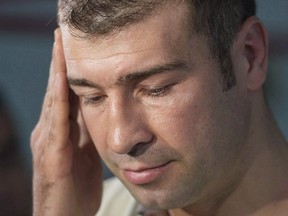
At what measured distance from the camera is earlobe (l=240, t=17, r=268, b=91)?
4.08 feet

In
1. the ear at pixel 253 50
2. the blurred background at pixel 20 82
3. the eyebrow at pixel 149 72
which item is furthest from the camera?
the blurred background at pixel 20 82

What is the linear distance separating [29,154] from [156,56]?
3.47 feet

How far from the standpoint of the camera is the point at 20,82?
6.70 ft

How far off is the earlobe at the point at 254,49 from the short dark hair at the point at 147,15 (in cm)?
2

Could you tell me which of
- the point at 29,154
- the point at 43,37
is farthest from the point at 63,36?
the point at 29,154

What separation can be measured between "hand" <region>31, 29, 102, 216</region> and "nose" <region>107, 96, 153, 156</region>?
24 cm

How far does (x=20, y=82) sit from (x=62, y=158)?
67 centimetres

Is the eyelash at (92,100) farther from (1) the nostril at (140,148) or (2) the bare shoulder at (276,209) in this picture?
(2) the bare shoulder at (276,209)

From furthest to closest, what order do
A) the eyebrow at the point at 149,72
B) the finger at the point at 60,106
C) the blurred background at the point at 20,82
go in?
the blurred background at the point at 20,82 → the finger at the point at 60,106 → the eyebrow at the point at 149,72

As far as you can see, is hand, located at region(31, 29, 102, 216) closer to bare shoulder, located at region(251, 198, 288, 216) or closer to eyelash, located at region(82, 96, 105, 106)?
eyelash, located at region(82, 96, 105, 106)

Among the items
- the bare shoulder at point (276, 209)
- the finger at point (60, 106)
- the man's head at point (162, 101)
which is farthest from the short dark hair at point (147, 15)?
the bare shoulder at point (276, 209)

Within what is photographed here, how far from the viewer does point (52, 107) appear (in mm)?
1422

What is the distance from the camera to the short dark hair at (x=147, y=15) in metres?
1.15

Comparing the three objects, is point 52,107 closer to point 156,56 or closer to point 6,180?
point 156,56
